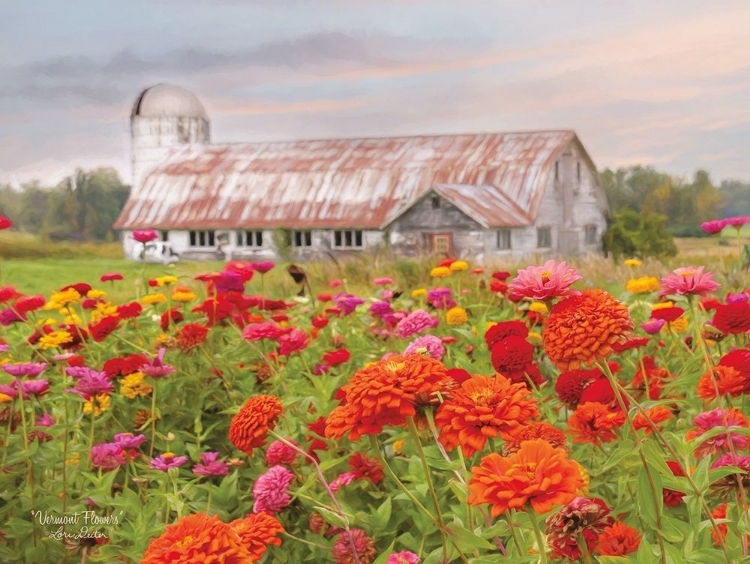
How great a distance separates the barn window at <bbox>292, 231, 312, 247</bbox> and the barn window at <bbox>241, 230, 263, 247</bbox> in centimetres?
49

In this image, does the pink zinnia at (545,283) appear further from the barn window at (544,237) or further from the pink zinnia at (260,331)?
the barn window at (544,237)

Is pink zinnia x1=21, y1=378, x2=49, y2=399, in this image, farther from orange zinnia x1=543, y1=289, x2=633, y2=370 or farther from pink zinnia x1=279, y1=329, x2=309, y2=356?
orange zinnia x1=543, y1=289, x2=633, y2=370

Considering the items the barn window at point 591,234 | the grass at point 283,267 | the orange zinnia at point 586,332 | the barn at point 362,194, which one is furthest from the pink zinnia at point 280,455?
the barn window at point 591,234

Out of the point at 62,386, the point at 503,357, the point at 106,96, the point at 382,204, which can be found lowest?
the point at 62,386

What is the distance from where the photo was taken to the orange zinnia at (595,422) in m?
1.12

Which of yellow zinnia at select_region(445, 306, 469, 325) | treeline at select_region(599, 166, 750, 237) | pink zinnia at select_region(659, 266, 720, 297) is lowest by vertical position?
yellow zinnia at select_region(445, 306, 469, 325)

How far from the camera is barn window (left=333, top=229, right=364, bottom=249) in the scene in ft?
33.2

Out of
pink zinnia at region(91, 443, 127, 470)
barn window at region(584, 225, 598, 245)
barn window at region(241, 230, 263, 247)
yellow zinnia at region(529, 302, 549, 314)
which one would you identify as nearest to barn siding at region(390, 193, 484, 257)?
barn window at region(241, 230, 263, 247)

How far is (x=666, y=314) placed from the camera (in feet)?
5.78

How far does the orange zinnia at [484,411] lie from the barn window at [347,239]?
921 centimetres

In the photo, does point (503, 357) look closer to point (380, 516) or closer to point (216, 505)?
point (380, 516)

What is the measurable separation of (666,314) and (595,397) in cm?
63

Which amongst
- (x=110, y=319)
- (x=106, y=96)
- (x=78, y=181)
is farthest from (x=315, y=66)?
(x=110, y=319)

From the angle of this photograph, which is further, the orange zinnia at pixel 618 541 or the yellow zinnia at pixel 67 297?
the yellow zinnia at pixel 67 297
